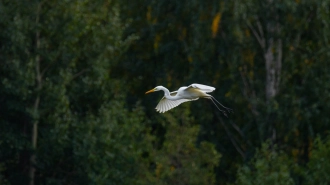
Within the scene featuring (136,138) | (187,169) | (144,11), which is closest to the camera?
(187,169)

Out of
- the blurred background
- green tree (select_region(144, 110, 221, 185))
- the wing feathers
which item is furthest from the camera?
the blurred background

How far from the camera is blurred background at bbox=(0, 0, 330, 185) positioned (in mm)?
28062

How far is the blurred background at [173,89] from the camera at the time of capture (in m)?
28.1

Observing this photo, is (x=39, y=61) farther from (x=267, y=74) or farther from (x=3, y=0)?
(x=267, y=74)

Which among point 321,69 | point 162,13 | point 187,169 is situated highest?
point 162,13

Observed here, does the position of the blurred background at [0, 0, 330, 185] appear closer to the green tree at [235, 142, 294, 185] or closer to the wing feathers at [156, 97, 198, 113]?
the green tree at [235, 142, 294, 185]

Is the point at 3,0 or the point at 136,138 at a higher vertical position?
the point at 3,0

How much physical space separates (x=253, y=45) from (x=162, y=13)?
2.52m

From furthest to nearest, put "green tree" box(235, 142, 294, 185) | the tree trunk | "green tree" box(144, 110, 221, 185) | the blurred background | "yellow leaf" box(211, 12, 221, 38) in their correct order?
the tree trunk → "yellow leaf" box(211, 12, 221, 38) → the blurred background → "green tree" box(144, 110, 221, 185) → "green tree" box(235, 142, 294, 185)

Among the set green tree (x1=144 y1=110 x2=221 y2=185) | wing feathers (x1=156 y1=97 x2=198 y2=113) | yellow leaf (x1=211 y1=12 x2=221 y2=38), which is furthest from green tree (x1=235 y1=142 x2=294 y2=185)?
wing feathers (x1=156 y1=97 x2=198 y2=113)

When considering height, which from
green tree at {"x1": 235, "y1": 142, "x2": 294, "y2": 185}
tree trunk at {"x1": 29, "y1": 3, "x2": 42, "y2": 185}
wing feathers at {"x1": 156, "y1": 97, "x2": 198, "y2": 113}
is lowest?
wing feathers at {"x1": 156, "y1": 97, "x2": 198, "y2": 113}

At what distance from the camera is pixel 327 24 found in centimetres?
2789

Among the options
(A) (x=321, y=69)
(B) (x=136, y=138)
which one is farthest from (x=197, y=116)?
(A) (x=321, y=69)

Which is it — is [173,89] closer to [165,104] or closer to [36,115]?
[36,115]
